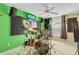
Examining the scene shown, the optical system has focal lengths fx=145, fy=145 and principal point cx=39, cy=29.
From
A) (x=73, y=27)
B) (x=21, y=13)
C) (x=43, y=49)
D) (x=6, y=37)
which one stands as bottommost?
(x=43, y=49)

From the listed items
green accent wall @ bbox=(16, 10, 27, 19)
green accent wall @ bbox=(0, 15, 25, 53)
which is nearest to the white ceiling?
green accent wall @ bbox=(16, 10, 27, 19)

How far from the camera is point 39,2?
7.25 ft

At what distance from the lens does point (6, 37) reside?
212cm

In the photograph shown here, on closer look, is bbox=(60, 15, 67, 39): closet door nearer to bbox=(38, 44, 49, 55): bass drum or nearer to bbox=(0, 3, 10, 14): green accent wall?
bbox=(38, 44, 49, 55): bass drum

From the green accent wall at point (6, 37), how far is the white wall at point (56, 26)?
530 mm

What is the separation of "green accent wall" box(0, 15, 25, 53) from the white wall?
0.53 meters

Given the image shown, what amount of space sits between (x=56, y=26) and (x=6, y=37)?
77cm

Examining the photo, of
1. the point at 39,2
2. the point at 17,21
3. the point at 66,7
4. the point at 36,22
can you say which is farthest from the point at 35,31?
the point at 66,7

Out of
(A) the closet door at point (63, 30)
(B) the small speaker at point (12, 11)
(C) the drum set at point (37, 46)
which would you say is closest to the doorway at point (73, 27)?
(A) the closet door at point (63, 30)

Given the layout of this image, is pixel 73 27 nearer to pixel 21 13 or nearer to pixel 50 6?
pixel 50 6

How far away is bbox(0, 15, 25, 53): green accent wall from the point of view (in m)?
2.12

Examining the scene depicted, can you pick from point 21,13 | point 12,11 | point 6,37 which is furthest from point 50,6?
point 6,37

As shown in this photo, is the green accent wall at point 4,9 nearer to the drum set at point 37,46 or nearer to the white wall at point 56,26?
the drum set at point 37,46

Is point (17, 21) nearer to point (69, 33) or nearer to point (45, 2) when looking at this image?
point (45, 2)
